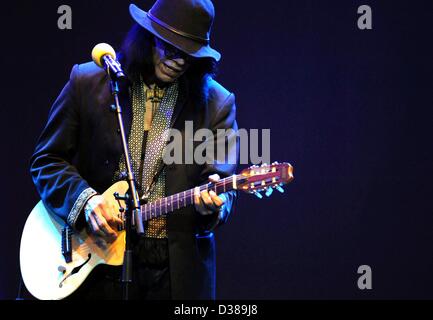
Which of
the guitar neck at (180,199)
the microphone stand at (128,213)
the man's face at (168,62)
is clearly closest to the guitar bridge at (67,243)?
the guitar neck at (180,199)

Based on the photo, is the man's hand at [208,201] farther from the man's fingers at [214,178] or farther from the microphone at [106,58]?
the microphone at [106,58]

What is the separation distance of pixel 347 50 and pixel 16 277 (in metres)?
2.59

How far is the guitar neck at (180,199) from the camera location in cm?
253

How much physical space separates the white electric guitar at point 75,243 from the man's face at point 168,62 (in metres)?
0.51

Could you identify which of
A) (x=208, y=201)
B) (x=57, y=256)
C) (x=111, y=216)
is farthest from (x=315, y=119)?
(x=57, y=256)

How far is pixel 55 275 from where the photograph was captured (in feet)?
8.80

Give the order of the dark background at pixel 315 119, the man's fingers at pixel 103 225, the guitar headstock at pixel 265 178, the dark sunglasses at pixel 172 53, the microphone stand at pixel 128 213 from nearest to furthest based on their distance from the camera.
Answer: the microphone stand at pixel 128 213 → the guitar headstock at pixel 265 178 → the man's fingers at pixel 103 225 → the dark sunglasses at pixel 172 53 → the dark background at pixel 315 119

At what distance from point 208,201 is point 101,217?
0.46 m

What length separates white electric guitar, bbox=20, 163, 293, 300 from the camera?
251 cm

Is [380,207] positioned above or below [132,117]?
below

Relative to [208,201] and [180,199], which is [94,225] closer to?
[180,199]

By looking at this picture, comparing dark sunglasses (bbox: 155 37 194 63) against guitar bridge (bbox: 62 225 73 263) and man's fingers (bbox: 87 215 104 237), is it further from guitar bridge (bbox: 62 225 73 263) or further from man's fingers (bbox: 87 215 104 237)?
guitar bridge (bbox: 62 225 73 263)
